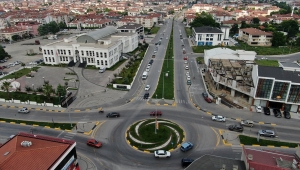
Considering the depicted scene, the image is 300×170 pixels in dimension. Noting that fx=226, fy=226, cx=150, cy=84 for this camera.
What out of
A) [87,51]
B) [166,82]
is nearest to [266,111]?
[166,82]

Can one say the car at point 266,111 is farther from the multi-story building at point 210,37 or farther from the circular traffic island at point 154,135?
the multi-story building at point 210,37

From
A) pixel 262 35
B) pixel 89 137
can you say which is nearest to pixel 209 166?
pixel 89 137

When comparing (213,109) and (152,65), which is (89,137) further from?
(152,65)

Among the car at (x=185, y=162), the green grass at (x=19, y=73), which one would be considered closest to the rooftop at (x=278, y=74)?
the car at (x=185, y=162)

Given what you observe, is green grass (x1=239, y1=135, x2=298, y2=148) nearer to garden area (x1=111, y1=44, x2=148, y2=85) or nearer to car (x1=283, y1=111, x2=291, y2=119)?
car (x1=283, y1=111, x2=291, y2=119)

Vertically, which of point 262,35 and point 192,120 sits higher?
point 262,35
